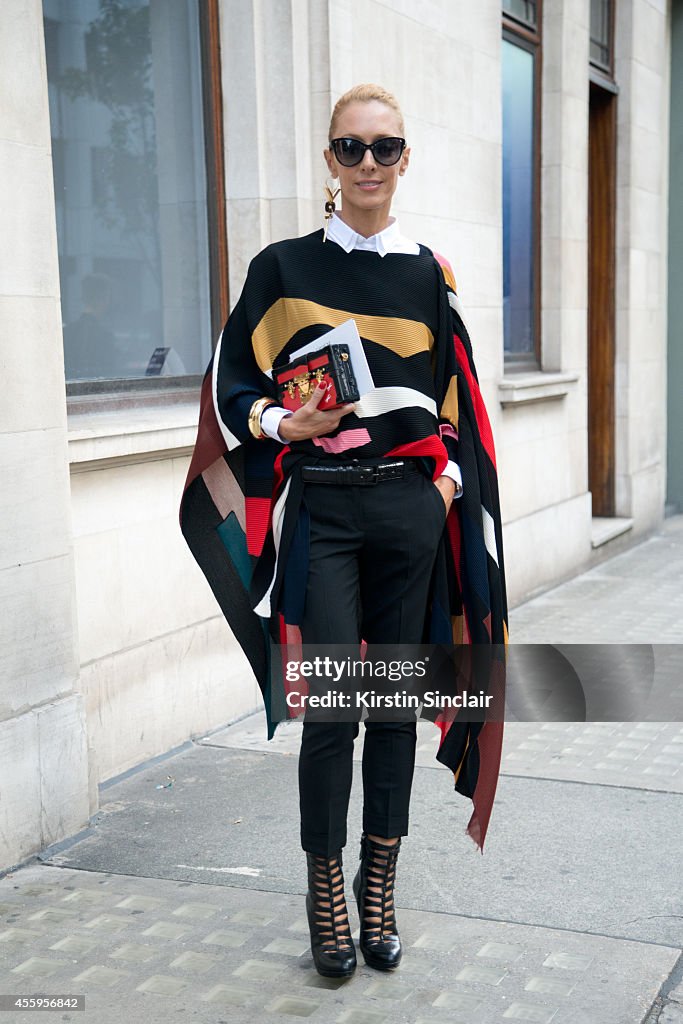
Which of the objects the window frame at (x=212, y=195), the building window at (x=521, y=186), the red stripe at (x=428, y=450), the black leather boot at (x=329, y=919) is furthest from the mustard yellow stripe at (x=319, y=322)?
the building window at (x=521, y=186)

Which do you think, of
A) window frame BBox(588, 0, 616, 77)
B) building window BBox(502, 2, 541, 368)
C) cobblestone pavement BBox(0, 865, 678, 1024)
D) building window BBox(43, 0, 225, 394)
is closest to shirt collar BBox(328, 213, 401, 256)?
cobblestone pavement BBox(0, 865, 678, 1024)

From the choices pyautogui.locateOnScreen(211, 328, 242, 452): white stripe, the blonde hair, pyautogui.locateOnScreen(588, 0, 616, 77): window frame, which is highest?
pyautogui.locateOnScreen(588, 0, 616, 77): window frame

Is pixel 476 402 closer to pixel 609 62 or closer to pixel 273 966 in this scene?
pixel 273 966

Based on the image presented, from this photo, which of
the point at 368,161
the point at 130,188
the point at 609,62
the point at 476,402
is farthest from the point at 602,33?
the point at 368,161

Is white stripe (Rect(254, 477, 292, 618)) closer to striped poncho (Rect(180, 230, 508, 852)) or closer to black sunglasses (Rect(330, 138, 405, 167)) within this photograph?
striped poncho (Rect(180, 230, 508, 852))

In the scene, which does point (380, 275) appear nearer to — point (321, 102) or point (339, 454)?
point (339, 454)

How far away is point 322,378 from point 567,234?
20.8 ft

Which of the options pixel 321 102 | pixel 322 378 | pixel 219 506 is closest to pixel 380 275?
pixel 322 378

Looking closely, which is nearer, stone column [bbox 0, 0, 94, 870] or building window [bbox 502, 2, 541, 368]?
stone column [bbox 0, 0, 94, 870]

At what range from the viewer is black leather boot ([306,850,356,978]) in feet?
10.3

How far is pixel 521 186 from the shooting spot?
8.70 metres

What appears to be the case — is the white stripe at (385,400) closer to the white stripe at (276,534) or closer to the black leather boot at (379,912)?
the white stripe at (276,534)

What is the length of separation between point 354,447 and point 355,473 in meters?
0.07

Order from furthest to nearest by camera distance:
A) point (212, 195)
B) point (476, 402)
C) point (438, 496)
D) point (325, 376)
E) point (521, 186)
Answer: point (521, 186)
point (212, 195)
point (476, 402)
point (438, 496)
point (325, 376)
